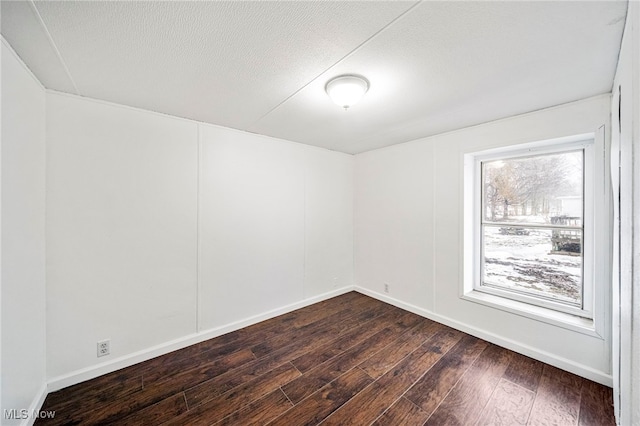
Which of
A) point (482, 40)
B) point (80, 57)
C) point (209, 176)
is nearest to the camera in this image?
point (482, 40)

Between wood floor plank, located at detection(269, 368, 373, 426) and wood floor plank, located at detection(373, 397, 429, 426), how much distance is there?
0.27m

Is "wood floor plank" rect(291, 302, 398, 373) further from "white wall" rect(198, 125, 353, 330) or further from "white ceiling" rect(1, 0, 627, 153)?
"white ceiling" rect(1, 0, 627, 153)

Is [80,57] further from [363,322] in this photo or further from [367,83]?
[363,322]

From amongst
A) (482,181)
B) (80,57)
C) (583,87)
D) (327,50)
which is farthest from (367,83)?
(482,181)

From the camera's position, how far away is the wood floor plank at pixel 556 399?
1.62 meters

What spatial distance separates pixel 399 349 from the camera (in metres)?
2.42

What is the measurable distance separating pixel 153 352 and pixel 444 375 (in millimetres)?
2668

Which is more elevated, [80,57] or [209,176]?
[80,57]

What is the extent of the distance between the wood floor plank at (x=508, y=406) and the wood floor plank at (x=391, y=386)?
48 cm

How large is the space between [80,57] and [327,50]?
60.2 inches

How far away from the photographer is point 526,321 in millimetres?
2344

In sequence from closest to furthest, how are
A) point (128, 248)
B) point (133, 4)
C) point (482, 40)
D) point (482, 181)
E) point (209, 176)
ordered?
point (133, 4), point (482, 40), point (128, 248), point (209, 176), point (482, 181)

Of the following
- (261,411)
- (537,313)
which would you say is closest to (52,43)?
(261,411)

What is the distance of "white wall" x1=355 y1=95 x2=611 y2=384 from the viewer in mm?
2080
